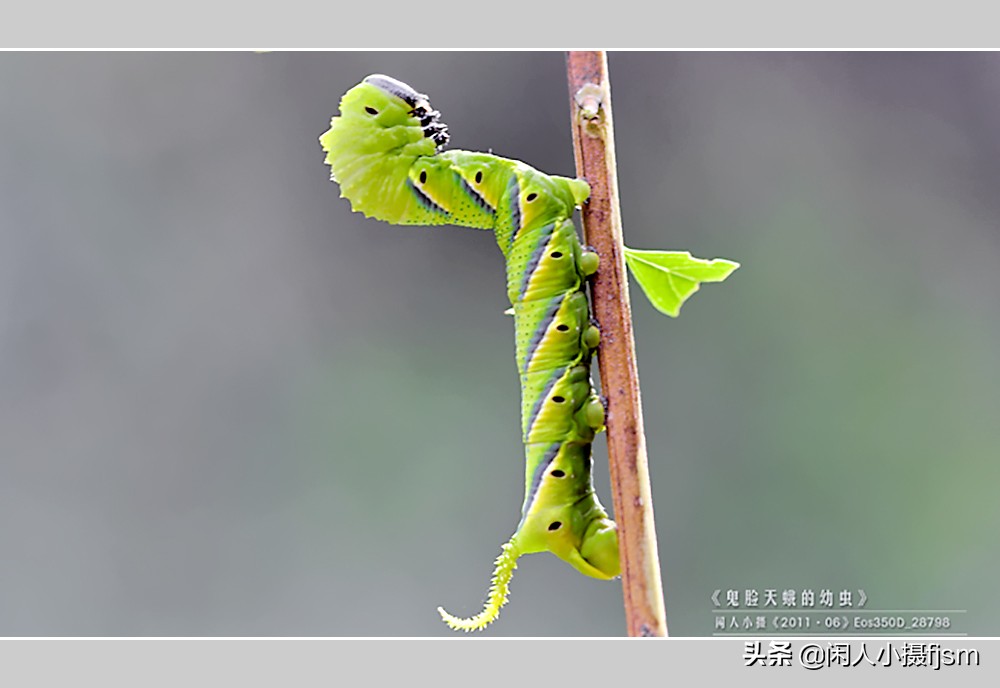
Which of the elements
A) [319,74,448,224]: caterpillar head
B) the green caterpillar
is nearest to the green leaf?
the green caterpillar

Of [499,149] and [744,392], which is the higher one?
[499,149]

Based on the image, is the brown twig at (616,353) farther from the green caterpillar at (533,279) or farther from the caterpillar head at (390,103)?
the caterpillar head at (390,103)

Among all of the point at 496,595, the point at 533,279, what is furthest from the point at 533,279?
the point at 496,595

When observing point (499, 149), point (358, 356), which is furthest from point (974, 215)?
point (358, 356)

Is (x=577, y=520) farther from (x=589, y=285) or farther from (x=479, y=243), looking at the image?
(x=479, y=243)

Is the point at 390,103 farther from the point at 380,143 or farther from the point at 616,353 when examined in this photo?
the point at 616,353

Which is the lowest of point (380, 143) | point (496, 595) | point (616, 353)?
point (496, 595)

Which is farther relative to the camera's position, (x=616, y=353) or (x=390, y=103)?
(x=390, y=103)
